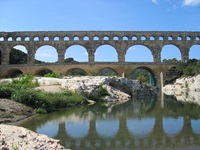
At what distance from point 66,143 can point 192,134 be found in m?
3.93

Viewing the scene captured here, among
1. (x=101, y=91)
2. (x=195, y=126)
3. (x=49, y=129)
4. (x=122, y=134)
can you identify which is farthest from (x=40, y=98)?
(x=195, y=126)

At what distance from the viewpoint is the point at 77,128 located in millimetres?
9797

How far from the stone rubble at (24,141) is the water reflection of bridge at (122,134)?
6.37ft

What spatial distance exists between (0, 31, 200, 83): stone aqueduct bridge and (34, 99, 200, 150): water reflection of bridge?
34.2 metres

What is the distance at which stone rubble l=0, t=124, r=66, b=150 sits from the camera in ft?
15.7

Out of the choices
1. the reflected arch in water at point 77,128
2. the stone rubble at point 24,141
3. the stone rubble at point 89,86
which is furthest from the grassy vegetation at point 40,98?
the stone rubble at point 24,141

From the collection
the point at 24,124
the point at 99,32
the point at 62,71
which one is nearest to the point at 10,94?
the point at 24,124

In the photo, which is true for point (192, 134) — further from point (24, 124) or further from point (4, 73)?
point (4, 73)

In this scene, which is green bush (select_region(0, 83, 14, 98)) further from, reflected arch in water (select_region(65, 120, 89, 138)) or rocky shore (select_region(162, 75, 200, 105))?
rocky shore (select_region(162, 75, 200, 105))

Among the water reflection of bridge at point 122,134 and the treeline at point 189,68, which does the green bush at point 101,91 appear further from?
the treeline at point 189,68

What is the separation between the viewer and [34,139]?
16.8 ft

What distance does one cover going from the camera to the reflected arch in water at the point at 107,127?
8.75 metres

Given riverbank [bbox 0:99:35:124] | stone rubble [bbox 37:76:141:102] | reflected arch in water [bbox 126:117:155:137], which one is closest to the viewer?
reflected arch in water [bbox 126:117:155:137]

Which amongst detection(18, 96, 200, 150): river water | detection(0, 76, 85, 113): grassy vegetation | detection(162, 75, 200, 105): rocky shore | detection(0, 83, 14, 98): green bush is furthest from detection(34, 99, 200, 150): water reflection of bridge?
detection(162, 75, 200, 105): rocky shore
